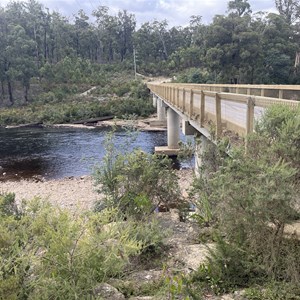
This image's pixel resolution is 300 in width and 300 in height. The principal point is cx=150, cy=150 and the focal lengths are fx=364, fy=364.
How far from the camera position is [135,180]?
987 cm

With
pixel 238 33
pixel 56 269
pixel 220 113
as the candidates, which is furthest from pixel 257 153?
pixel 238 33

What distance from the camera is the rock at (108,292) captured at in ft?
13.8

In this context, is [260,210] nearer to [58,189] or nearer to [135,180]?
[135,180]

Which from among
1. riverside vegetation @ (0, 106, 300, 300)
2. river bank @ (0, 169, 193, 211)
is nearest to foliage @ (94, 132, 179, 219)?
riverside vegetation @ (0, 106, 300, 300)

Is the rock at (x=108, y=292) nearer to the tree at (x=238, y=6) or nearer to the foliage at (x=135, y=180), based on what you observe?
the foliage at (x=135, y=180)

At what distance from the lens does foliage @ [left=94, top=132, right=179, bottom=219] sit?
31.2ft

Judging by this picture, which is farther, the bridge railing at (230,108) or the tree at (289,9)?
the tree at (289,9)

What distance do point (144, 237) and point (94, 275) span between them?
2.82 m

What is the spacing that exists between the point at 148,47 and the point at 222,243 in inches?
3528

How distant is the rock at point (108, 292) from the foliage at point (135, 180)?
4.46 m

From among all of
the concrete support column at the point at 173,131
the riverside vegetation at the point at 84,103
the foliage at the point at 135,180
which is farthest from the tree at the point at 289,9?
the foliage at the point at 135,180

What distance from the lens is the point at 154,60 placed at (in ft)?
304

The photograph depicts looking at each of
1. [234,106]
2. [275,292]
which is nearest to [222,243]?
[275,292]

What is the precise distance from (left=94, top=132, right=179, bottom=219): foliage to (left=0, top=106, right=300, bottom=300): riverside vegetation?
4240mm
